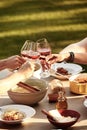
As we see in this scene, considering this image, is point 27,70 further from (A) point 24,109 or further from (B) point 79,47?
(B) point 79,47

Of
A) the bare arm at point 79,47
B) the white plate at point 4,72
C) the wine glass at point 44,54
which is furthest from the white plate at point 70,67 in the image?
the bare arm at point 79,47

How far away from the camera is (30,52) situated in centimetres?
364

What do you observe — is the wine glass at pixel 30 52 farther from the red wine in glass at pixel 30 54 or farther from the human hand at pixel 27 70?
the human hand at pixel 27 70

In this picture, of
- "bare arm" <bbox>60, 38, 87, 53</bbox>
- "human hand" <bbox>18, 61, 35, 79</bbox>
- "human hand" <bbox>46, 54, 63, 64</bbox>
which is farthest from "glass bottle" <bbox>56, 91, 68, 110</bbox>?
Answer: "bare arm" <bbox>60, 38, 87, 53</bbox>

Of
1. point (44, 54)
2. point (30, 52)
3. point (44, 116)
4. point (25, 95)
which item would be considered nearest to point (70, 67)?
point (44, 54)

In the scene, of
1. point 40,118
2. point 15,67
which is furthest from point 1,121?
point 15,67

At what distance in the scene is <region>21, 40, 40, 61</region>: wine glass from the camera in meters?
3.62

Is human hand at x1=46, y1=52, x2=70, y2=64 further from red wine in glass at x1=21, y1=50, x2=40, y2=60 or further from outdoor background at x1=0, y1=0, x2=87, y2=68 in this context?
outdoor background at x1=0, y1=0, x2=87, y2=68

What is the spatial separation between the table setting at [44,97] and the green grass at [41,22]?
12.0 ft

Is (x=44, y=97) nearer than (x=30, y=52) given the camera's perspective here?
Yes

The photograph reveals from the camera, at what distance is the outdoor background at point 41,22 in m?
7.93

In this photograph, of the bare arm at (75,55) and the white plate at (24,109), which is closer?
the white plate at (24,109)

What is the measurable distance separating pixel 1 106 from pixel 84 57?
1.42 meters

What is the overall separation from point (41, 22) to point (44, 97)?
563cm
